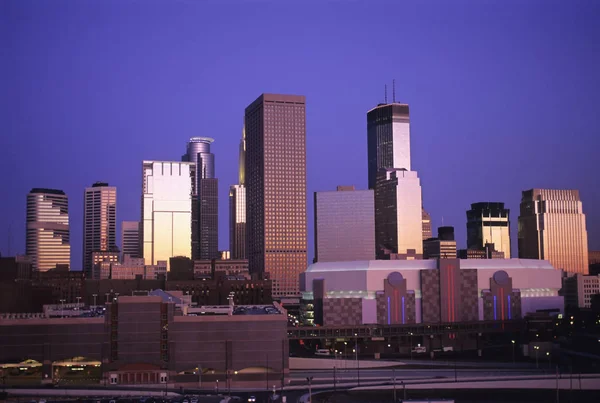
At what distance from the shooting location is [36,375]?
438 feet

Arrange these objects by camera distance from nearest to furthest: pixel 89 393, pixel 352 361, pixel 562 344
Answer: pixel 89 393
pixel 352 361
pixel 562 344

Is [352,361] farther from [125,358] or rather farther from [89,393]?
[89,393]

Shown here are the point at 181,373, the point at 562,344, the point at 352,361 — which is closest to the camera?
the point at 181,373

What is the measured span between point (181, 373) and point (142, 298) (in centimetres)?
1281

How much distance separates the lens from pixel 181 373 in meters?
133

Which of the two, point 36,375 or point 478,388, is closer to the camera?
point 478,388

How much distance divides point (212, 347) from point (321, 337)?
68.4m

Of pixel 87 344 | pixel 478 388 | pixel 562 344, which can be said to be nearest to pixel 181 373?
pixel 87 344

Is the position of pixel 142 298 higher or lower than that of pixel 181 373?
higher

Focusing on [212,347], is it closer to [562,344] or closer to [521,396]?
[521,396]

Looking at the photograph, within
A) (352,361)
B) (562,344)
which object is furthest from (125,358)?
(562,344)

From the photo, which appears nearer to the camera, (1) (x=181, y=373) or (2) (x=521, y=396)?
(2) (x=521, y=396)

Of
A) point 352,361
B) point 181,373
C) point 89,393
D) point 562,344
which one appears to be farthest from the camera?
point 562,344

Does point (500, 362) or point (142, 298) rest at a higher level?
point (142, 298)
